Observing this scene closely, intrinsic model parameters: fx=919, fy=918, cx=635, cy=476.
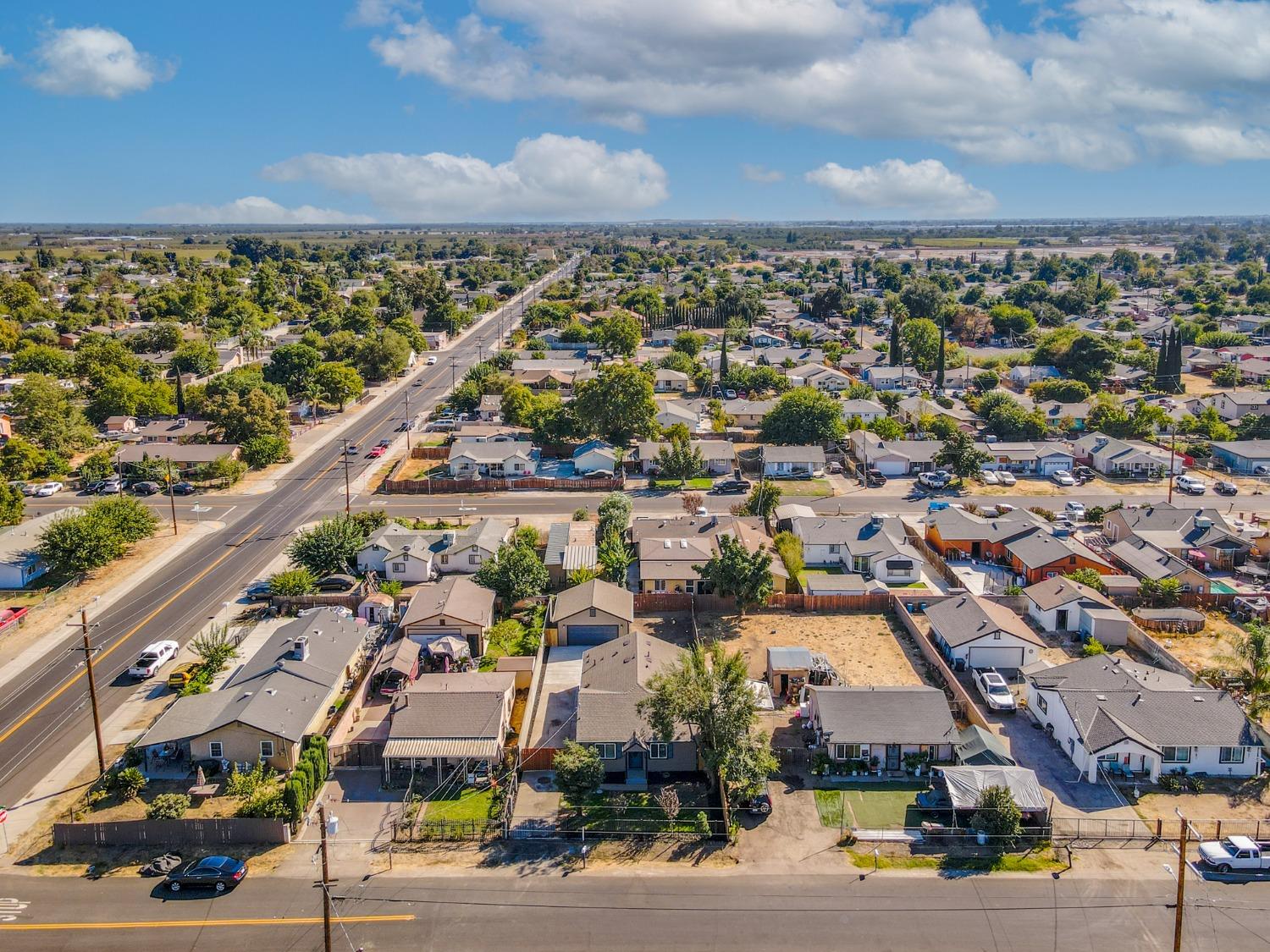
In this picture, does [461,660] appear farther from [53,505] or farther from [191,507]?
[53,505]

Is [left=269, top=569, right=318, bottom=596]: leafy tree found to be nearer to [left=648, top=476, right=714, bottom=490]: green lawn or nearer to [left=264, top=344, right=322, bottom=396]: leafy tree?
[left=648, top=476, right=714, bottom=490]: green lawn

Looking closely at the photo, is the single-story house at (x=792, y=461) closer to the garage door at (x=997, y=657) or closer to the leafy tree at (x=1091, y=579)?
the leafy tree at (x=1091, y=579)

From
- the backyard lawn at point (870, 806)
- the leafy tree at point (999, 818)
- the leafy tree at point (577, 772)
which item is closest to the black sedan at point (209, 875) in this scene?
the leafy tree at point (577, 772)

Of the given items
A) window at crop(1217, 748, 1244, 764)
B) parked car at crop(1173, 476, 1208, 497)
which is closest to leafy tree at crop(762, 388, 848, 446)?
parked car at crop(1173, 476, 1208, 497)

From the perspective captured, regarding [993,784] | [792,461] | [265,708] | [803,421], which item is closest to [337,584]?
[265,708]

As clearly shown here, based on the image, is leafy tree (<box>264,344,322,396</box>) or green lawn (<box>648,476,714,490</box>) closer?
green lawn (<box>648,476,714,490</box>)

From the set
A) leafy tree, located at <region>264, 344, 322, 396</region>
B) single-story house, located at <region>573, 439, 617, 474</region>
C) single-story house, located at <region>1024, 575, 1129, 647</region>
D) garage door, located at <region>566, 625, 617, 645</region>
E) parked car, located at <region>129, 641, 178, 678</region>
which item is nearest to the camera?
parked car, located at <region>129, 641, 178, 678</region>
